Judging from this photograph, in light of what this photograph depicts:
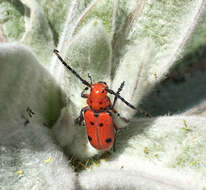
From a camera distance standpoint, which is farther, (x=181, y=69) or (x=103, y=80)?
(x=181, y=69)

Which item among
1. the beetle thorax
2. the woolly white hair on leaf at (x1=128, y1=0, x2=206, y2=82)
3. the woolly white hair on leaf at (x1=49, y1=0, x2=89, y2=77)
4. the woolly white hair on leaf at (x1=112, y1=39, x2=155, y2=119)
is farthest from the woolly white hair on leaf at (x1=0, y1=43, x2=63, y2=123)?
the woolly white hair on leaf at (x1=128, y1=0, x2=206, y2=82)

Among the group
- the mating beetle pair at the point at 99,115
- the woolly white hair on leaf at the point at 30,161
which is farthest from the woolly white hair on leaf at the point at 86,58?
the woolly white hair on leaf at the point at 30,161

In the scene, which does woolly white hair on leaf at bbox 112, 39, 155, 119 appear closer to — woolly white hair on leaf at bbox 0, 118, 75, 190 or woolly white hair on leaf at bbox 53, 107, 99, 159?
woolly white hair on leaf at bbox 53, 107, 99, 159

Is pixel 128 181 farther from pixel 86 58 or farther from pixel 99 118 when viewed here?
pixel 86 58

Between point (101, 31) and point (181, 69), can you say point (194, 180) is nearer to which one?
point (101, 31)

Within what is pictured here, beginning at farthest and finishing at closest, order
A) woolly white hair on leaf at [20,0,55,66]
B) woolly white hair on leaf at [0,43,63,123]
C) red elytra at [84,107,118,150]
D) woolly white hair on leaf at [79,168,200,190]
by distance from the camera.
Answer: woolly white hair on leaf at [20,0,55,66], red elytra at [84,107,118,150], woolly white hair on leaf at [79,168,200,190], woolly white hair on leaf at [0,43,63,123]

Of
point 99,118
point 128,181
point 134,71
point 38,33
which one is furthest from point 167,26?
point 128,181

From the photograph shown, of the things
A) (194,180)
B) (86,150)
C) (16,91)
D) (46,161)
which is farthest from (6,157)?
(194,180)
